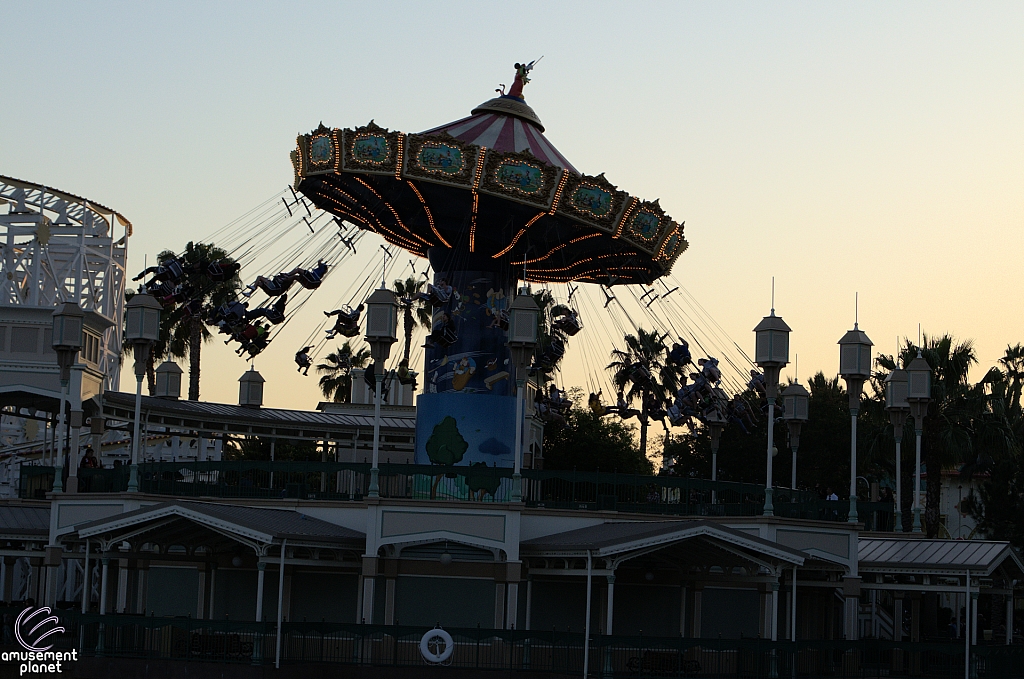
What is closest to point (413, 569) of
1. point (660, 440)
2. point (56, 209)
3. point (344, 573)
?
point (344, 573)

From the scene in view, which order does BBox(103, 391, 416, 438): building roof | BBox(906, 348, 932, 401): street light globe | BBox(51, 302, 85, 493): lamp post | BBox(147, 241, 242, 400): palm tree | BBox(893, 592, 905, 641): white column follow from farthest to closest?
1. BBox(147, 241, 242, 400): palm tree
2. BBox(103, 391, 416, 438): building roof
3. BBox(893, 592, 905, 641): white column
4. BBox(906, 348, 932, 401): street light globe
5. BBox(51, 302, 85, 493): lamp post

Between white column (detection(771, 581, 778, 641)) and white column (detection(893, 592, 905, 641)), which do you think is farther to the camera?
white column (detection(893, 592, 905, 641))

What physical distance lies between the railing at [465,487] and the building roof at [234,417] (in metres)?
9.69

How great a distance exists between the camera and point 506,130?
41.9m

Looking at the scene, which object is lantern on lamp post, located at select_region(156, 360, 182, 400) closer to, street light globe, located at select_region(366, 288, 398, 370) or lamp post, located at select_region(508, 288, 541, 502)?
street light globe, located at select_region(366, 288, 398, 370)

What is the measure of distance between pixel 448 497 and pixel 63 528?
9.22 metres

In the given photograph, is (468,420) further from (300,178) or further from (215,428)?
(215,428)

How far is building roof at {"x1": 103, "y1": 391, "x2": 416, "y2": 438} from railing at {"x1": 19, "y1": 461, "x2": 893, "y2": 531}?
9.69 meters

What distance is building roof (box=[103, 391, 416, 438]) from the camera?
47.1 m

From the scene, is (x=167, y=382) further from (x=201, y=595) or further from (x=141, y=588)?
(x=201, y=595)

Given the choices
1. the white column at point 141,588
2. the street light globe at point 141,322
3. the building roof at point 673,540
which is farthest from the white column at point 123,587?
the building roof at point 673,540

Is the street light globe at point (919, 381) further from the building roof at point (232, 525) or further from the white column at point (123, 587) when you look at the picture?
the white column at point (123, 587)

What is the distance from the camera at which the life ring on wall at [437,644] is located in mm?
31219

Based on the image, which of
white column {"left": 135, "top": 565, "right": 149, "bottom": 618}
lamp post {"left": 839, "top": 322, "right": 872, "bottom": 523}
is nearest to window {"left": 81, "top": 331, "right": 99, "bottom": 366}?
white column {"left": 135, "top": 565, "right": 149, "bottom": 618}
